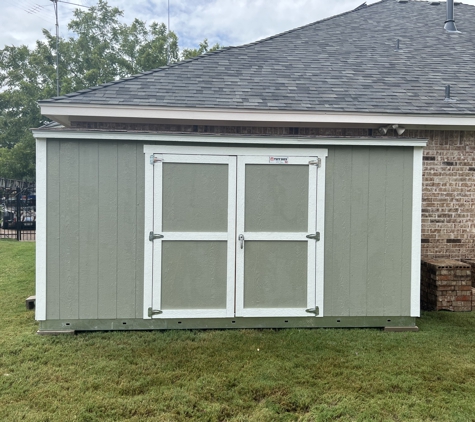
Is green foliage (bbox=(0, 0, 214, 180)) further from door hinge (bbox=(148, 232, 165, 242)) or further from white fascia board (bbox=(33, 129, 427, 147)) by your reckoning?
door hinge (bbox=(148, 232, 165, 242))

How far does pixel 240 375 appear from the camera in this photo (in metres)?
2.94

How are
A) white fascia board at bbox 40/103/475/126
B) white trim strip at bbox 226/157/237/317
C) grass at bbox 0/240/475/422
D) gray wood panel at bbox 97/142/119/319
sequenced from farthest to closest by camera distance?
white fascia board at bbox 40/103/475/126, white trim strip at bbox 226/157/237/317, gray wood panel at bbox 97/142/119/319, grass at bbox 0/240/475/422

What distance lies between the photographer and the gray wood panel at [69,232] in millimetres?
3713

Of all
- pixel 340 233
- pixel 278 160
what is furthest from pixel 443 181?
pixel 278 160

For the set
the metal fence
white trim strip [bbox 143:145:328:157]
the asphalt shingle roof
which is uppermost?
the asphalt shingle roof

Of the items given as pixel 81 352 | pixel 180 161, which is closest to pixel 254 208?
pixel 180 161

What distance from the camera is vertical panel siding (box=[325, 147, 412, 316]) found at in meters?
3.93

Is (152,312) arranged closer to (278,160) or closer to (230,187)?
(230,187)

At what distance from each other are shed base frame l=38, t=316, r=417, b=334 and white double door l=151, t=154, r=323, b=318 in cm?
10

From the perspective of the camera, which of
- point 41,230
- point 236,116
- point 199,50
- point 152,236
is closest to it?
point 41,230

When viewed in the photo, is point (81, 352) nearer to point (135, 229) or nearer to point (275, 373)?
point (135, 229)

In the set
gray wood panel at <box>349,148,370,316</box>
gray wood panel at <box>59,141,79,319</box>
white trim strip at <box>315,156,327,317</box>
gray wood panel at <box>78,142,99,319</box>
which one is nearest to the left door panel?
gray wood panel at <box>78,142,99,319</box>

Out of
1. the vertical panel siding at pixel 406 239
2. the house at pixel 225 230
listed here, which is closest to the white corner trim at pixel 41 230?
the house at pixel 225 230

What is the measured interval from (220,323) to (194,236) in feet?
3.20
